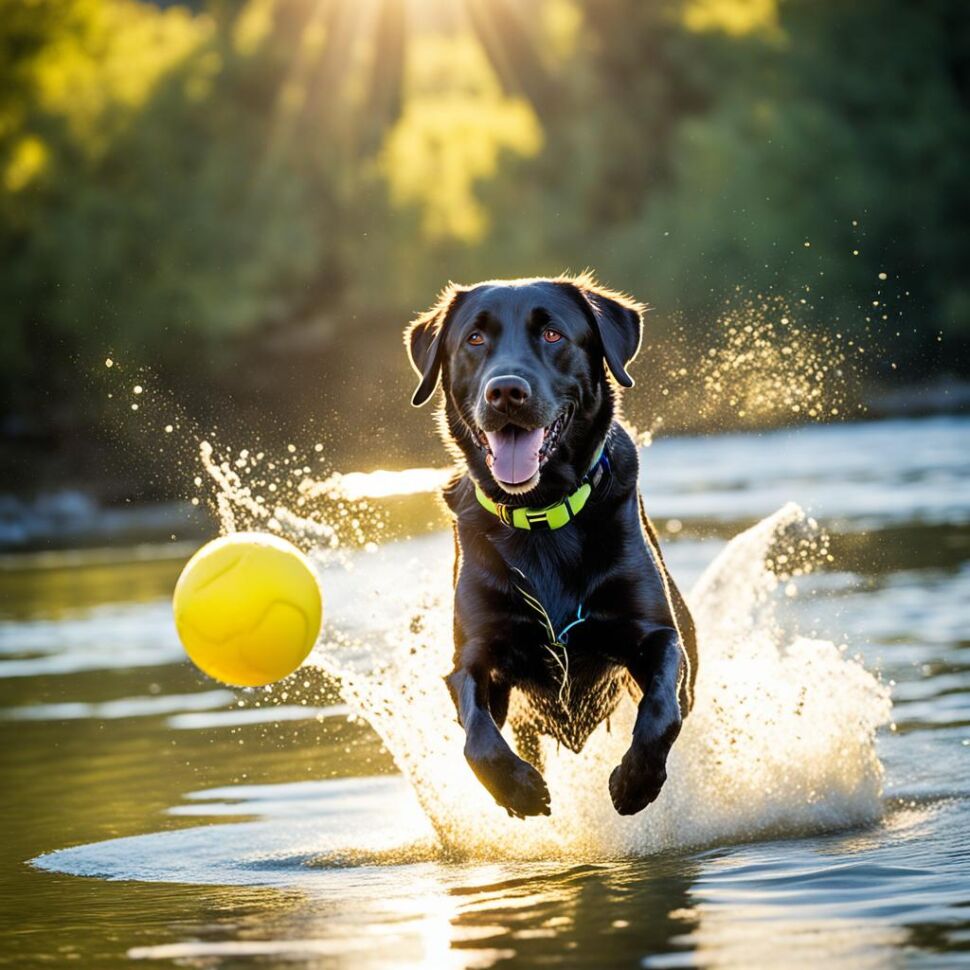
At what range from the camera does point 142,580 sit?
1853 centimetres

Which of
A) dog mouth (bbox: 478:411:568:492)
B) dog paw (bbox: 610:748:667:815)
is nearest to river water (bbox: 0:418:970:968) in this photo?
dog paw (bbox: 610:748:667:815)

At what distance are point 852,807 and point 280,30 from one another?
43.7 meters

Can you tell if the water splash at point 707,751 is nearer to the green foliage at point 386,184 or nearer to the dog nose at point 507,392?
the dog nose at point 507,392

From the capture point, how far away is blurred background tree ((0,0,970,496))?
39.6 meters

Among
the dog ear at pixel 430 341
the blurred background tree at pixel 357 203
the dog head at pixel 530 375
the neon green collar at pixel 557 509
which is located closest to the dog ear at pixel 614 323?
the dog head at pixel 530 375

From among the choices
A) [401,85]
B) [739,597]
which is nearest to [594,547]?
[739,597]

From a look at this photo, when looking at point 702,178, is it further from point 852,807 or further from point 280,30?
point 852,807

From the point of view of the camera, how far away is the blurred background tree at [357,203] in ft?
130

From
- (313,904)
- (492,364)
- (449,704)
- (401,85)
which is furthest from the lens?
(401,85)

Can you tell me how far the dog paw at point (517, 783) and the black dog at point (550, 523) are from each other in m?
0.18

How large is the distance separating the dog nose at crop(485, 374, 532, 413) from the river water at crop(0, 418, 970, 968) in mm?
1486

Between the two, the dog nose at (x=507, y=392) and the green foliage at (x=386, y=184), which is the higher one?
the green foliage at (x=386, y=184)

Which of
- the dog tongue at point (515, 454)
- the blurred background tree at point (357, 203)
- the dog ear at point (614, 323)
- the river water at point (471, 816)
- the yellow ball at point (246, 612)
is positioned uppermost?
the blurred background tree at point (357, 203)

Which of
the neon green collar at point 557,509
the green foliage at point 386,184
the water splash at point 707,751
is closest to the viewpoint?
the neon green collar at point 557,509
